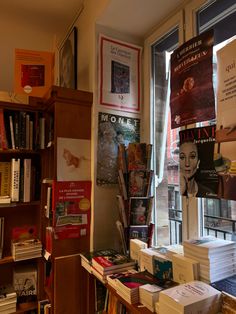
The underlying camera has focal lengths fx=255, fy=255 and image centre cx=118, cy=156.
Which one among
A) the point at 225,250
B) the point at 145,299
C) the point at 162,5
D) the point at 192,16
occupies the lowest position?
the point at 145,299

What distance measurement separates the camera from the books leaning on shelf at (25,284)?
6.42 feet

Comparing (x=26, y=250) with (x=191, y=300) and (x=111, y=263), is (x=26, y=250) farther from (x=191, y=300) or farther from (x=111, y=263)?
(x=191, y=300)

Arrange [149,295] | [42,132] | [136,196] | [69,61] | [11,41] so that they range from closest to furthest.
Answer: [149,295]
[136,196]
[42,132]
[69,61]
[11,41]

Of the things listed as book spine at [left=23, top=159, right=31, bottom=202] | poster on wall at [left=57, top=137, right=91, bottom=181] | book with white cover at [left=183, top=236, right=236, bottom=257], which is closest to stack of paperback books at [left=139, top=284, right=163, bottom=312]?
book with white cover at [left=183, top=236, right=236, bottom=257]

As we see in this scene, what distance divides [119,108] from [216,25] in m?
0.82

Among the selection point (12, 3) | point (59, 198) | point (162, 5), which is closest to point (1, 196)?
point (59, 198)

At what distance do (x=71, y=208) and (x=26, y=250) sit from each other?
0.52 metres

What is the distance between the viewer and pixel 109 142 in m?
1.85

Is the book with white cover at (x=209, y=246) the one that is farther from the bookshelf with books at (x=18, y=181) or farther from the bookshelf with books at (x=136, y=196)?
the bookshelf with books at (x=18, y=181)

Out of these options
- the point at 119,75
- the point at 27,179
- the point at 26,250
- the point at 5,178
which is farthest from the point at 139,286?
the point at 119,75

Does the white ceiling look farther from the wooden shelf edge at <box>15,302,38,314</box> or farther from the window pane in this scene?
the wooden shelf edge at <box>15,302,38,314</box>

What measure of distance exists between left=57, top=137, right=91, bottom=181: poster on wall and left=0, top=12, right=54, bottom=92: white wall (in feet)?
3.72

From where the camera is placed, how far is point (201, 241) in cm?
121

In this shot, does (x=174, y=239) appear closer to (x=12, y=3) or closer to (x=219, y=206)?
(x=219, y=206)
